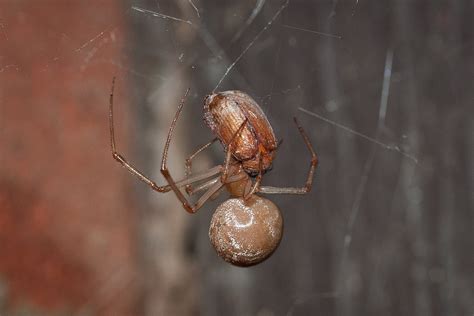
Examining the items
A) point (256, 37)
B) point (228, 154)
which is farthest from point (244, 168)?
point (256, 37)

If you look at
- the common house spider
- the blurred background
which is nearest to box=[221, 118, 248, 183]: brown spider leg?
the common house spider

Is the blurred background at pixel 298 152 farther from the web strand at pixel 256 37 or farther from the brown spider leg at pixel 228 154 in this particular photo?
the brown spider leg at pixel 228 154

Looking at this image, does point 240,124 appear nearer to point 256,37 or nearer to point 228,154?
point 228,154

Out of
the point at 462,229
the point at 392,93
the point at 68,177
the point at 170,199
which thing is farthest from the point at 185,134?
the point at 462,229

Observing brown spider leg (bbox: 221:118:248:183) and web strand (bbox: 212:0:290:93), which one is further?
web strand (bbox: 212:0:290:93)

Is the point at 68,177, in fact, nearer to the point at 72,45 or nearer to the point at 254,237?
the point at 72,45

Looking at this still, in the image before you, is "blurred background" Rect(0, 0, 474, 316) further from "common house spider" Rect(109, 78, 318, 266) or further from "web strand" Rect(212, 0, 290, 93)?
"common house spider" Rect(109, 78, 318, 266)
